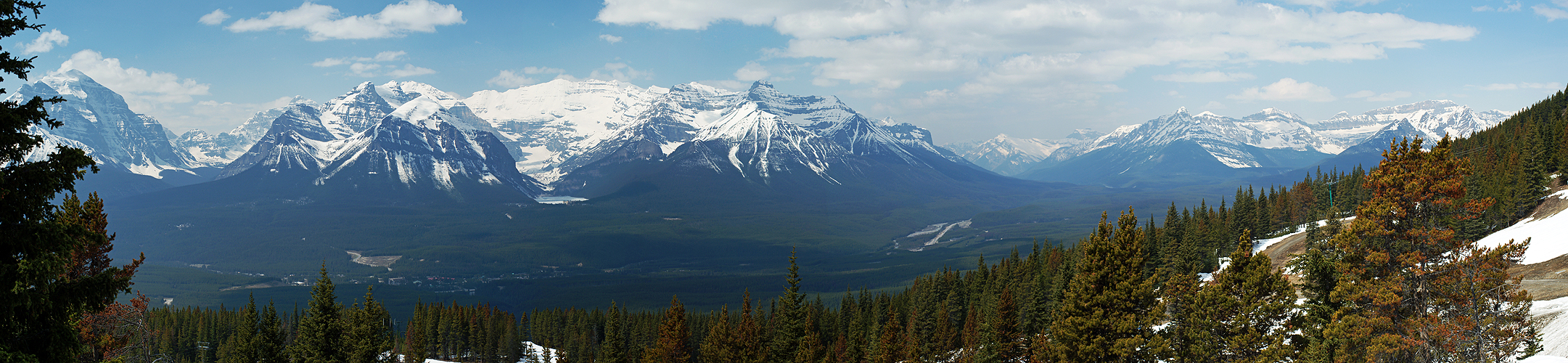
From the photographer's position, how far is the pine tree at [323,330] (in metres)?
40.4

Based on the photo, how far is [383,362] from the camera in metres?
44.9

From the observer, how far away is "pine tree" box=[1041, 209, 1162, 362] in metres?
33.5

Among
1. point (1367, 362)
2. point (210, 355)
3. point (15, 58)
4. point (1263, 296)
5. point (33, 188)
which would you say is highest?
point (15, 58)

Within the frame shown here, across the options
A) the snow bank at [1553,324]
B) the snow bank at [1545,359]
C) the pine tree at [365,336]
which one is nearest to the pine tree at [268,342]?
the pine tree at [365,336]

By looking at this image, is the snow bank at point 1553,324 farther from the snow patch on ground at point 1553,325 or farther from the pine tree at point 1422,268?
the pine tree at point 1422,268

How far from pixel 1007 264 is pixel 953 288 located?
1048 centimetres

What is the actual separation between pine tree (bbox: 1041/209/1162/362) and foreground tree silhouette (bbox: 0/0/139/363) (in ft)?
110

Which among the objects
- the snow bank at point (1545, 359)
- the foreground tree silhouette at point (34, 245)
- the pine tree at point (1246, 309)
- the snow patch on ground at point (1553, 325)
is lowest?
the snow bank at point (1545, 359)

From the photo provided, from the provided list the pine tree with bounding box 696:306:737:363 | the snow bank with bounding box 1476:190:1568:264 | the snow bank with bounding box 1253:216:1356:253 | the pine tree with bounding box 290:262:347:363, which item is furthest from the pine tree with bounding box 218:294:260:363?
the snow bank with bounding box 1253:216:1356:253

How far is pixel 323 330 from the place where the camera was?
40719 millimetres

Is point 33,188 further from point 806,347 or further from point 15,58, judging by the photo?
point 806,347

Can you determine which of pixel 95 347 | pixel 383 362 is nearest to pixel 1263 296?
pixel 383 362

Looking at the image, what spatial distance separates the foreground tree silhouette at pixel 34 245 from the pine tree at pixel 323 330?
25.3m

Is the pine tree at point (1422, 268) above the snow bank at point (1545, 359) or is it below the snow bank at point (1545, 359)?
above
